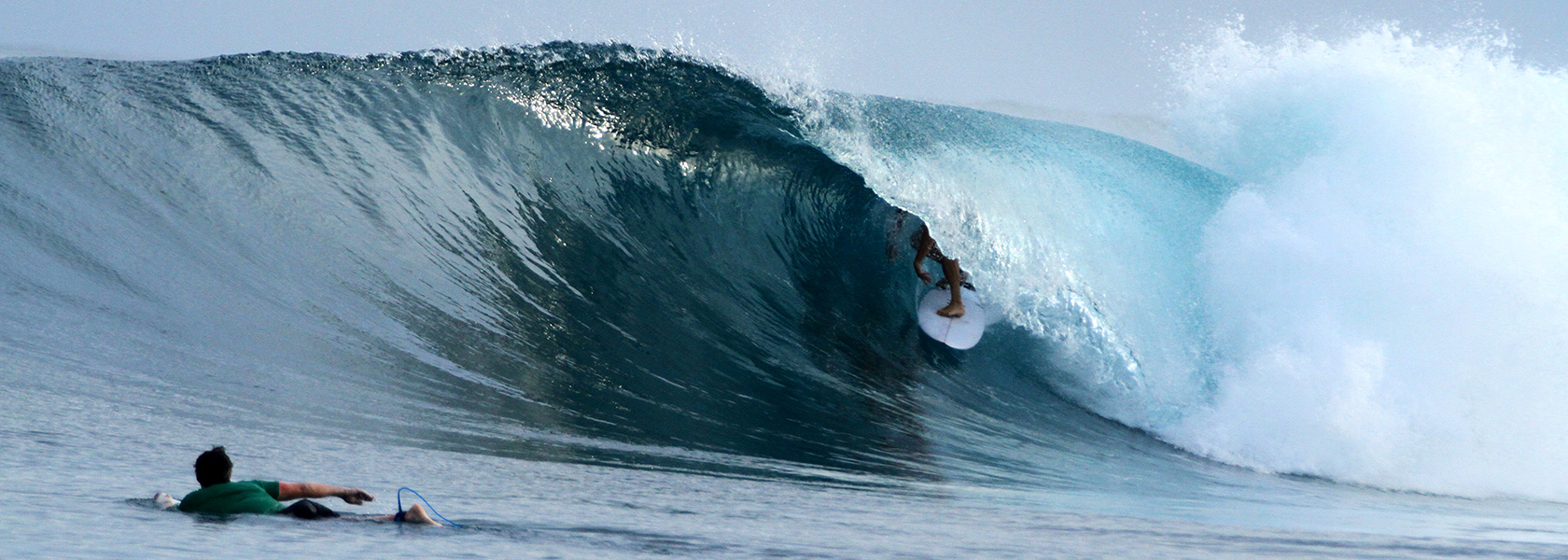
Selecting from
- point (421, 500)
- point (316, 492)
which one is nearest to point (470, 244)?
point (421, 500)

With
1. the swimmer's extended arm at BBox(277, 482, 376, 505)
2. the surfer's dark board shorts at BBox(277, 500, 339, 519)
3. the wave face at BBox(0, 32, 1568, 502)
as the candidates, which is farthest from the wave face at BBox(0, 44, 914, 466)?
the surfer's dark board shorts at BBox(277, 500, 339, 519)

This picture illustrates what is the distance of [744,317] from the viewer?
7.13 metres

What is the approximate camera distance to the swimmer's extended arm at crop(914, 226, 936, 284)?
791 centimetres

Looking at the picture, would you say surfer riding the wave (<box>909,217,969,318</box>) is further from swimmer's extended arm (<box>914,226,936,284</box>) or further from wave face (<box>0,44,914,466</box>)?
wave face (<box>0,44,914,466</box>)

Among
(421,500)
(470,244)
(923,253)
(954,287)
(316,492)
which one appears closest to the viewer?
(316,492)

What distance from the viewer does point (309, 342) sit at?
5.45 m

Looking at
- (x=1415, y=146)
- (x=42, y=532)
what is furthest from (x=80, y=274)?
(x=1415, y=146)

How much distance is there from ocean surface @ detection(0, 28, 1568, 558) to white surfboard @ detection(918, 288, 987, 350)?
3.9 inches

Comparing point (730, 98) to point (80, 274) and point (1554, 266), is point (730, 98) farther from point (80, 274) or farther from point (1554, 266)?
point (1554, 266)

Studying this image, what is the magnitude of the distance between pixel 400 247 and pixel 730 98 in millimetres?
3182

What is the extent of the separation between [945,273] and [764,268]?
126cm

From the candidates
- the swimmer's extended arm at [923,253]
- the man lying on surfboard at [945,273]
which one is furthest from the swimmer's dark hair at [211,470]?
the swimmer's extended arm at [923,253]

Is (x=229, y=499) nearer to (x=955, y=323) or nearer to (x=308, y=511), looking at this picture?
(x=308, y=511)

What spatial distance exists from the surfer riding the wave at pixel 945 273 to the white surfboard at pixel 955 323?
1.6 inches
